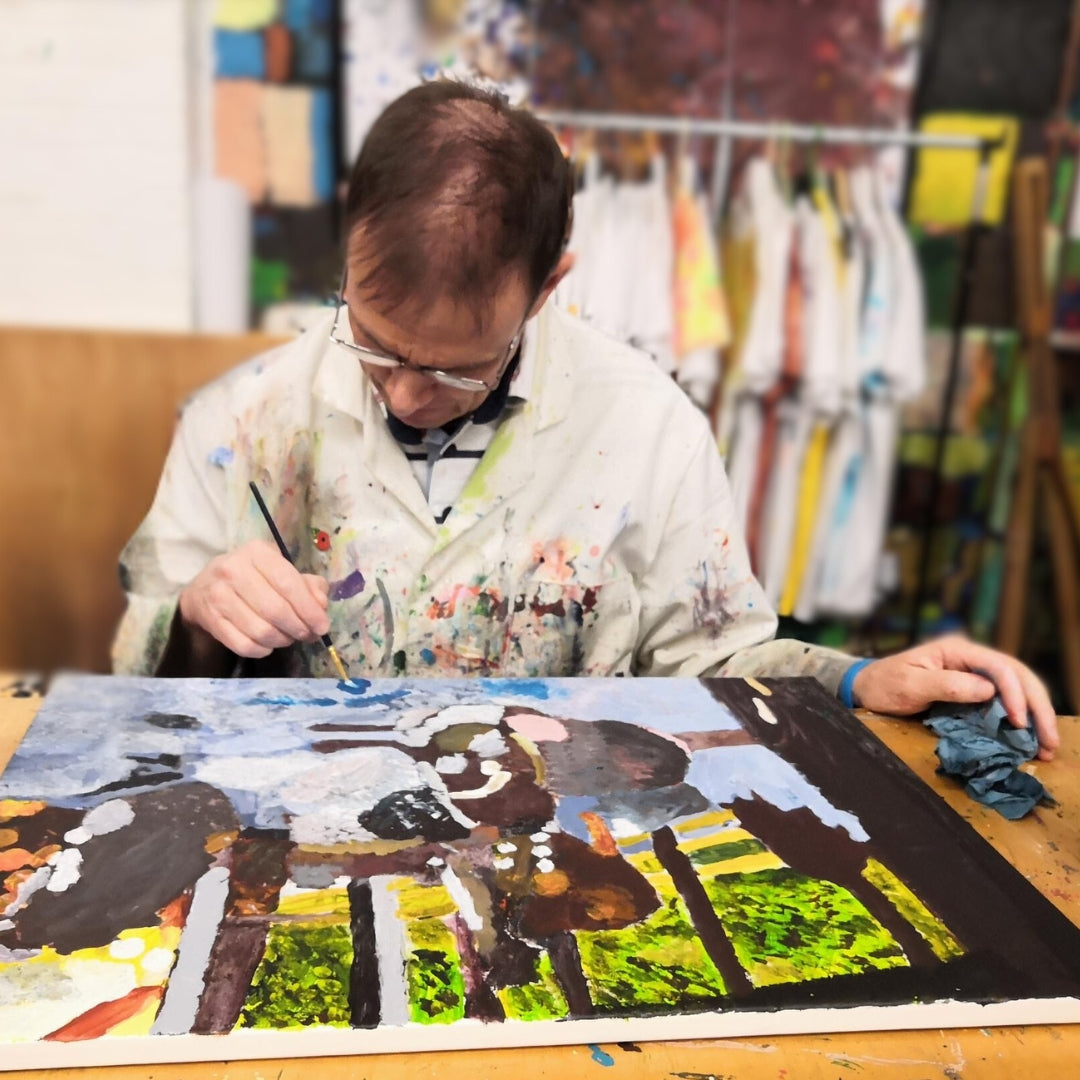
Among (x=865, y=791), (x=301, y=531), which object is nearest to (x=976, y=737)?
(x=865, y=791)

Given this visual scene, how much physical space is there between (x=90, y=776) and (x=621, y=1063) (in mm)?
366

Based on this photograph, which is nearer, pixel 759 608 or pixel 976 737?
pixel 976 737

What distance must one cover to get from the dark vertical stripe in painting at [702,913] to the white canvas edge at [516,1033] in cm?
2

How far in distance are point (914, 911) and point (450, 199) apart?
538 mm

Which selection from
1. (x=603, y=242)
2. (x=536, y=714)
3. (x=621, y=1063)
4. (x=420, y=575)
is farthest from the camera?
(x=603, y=242)

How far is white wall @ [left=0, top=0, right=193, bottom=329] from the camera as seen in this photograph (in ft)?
5.46

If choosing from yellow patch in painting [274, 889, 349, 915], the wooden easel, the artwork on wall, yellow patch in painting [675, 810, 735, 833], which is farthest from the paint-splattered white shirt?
the wooden easel

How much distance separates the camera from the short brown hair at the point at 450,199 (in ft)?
2.34

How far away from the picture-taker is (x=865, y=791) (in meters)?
0.67

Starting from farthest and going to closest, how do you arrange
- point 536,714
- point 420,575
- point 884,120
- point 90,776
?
point 884,120 → point 420,575 → point 536,714 → point 90,776

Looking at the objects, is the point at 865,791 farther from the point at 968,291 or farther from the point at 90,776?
the point at 968,291

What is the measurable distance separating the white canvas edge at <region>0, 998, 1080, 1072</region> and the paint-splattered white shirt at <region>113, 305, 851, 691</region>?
1.36 ft

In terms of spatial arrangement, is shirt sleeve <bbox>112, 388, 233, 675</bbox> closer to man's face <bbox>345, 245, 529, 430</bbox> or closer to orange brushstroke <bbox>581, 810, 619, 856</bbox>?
man's face <bbox>345, 245, 529, 430</bbox>

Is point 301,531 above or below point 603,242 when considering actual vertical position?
below
